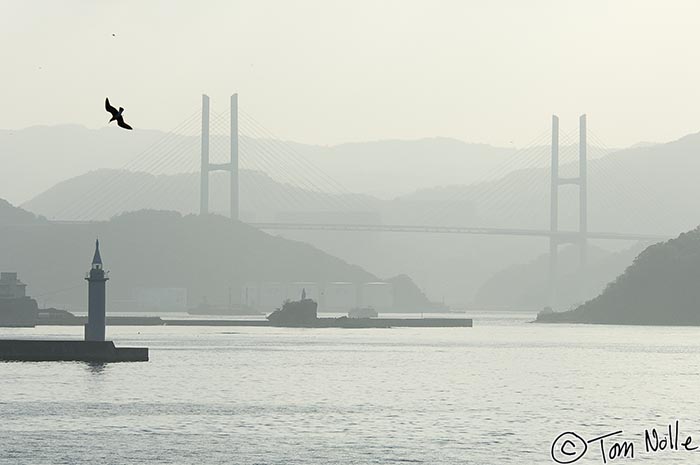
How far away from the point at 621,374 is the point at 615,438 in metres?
43.8

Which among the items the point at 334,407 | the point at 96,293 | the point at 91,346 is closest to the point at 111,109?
the point at 334,407

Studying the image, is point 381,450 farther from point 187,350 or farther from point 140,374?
point 187,350

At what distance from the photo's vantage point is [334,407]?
7225 centimetres

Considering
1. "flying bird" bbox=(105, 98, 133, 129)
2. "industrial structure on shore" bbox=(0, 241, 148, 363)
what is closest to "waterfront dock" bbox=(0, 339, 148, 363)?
"industrial structure on shore" bbox=(0, 241, 148, 363)

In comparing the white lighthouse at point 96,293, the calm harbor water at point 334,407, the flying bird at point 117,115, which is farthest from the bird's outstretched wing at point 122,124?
the white lighthouse at point 96,293

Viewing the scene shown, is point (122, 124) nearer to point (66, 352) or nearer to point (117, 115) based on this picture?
point (117, 115)

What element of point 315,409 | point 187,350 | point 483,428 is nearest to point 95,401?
point 315,409

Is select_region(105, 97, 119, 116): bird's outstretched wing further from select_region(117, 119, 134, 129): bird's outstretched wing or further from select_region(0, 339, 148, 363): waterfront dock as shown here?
select_region(0, 339, 148, 363): waterfront dock

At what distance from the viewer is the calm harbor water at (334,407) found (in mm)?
54406

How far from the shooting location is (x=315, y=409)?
2798 inches
